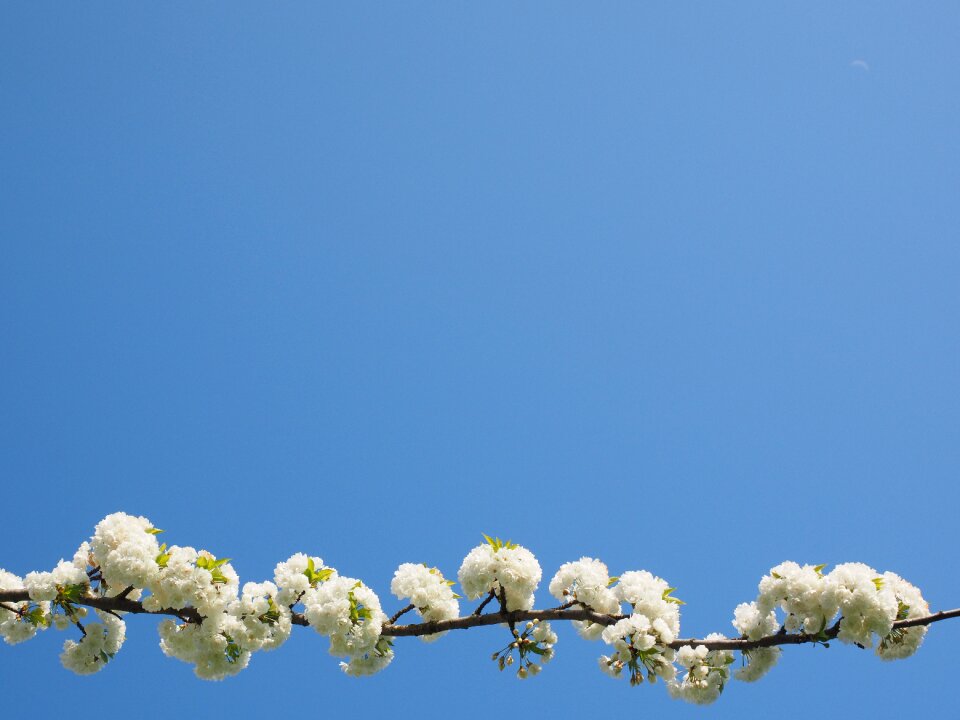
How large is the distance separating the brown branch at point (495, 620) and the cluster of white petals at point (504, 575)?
0.16 m

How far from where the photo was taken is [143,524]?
6.20 metres

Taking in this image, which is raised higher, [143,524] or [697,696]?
[143,524]

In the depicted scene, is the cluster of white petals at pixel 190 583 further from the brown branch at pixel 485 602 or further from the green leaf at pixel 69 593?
the brown branch at pixel 485 602

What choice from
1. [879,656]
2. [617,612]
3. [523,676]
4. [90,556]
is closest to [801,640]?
[879,656]

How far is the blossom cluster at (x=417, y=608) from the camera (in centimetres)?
593

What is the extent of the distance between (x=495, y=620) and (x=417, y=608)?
0.77m

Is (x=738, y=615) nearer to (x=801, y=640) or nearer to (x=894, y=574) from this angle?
(x=801, y=640)

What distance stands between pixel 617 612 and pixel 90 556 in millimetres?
4953

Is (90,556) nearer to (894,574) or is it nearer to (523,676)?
(523,676)

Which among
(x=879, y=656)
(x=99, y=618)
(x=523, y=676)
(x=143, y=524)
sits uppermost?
(x=143, y=524)

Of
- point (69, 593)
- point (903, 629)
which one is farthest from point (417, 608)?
point (903, 629)

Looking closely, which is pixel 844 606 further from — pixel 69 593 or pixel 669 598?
pixel 69 593

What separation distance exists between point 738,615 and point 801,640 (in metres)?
0.84

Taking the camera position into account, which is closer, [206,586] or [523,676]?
[206,586]
